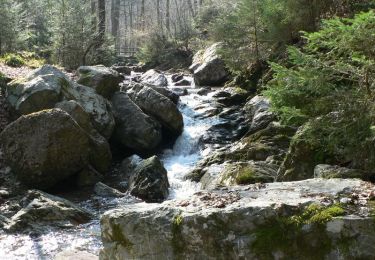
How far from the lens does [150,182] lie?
9.71 meters

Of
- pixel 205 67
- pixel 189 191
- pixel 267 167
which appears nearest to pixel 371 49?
pixel 267 167

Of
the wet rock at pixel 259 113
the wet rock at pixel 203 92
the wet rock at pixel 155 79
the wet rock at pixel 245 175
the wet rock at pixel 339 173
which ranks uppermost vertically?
the wet rock at pixel 155 79

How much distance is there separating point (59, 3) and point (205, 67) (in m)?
8.06

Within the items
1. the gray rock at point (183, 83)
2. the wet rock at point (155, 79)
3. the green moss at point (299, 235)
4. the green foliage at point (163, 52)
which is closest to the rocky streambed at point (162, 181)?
the green moss at point (299, 235)

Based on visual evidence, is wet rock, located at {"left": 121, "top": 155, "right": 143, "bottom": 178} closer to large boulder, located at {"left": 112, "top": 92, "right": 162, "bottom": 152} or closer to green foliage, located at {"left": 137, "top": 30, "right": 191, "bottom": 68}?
large boulder, located at {"left": 112, "top": 92, "right": 162, "bottom": 152}

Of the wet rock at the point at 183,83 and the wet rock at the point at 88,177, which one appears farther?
the wet rock at the point at 183,83

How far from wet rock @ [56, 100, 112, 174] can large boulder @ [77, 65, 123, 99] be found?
2.39 metres

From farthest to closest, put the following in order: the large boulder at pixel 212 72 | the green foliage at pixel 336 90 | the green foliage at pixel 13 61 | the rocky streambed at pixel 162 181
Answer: the large boulder at pixel 212 72
the green foliage at pixel 13 61
the green foliage at pixel 336 90
the rocky streambed at pixel 162 181

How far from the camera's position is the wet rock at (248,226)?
11.5 ft

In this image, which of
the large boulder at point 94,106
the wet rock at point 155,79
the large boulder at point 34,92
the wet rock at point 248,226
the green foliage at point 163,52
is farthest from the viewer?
the green foliage at point 163,52

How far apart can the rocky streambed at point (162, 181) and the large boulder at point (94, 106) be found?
38 millimetres

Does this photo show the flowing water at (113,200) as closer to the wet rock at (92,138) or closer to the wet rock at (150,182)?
the wet rock at (150,182)

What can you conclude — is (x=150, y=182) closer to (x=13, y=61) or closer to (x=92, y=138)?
(x=92, y=138)

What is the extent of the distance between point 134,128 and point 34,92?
311 cm
